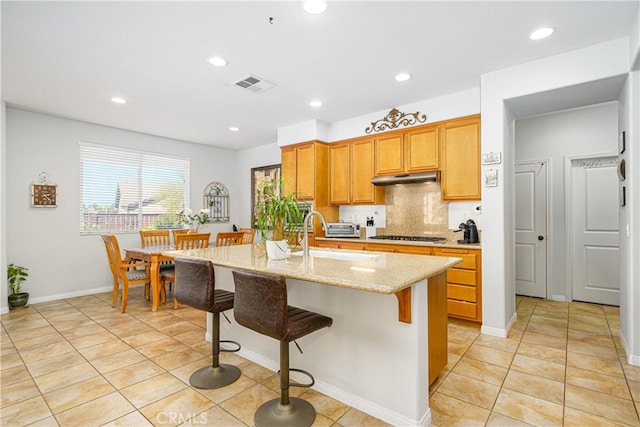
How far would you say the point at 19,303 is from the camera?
4.19 metres

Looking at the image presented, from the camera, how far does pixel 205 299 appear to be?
7.16ft

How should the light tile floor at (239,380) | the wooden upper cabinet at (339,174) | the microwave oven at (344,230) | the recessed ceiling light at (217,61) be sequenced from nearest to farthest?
the light tile floor at (239,380), the recessed ceiling light at (217,61), the microwave oven at (344,230), the wooden upper cabinet at (339,174)

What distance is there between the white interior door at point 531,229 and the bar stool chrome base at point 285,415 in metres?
4.16

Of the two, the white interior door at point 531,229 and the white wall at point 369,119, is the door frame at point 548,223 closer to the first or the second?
the white interior door at point 531,229

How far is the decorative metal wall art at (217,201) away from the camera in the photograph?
21.5 ft

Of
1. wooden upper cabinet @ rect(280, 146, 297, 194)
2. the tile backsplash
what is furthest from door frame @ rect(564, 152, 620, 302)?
wooden upper cabinet @ rect(280, 146, 297, 194)

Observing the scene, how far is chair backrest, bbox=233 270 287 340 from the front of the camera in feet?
5.59

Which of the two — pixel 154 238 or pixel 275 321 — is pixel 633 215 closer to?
Result: pixel 275 321

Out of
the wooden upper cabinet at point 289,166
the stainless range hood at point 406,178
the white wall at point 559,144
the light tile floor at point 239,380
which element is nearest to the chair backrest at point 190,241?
the light tile floor at point 239,380

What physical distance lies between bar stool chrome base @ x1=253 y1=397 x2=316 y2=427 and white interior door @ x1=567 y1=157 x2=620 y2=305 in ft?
14.4

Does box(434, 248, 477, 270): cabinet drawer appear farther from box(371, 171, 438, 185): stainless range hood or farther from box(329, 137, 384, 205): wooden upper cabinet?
box(329, 137, 384, 205): wooden upper cabinet

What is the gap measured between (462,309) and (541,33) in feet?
8.87

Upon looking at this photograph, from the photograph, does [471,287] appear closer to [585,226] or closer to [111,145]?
[585,226]

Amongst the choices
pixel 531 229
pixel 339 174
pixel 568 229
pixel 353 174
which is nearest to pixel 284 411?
pixel 353 174
